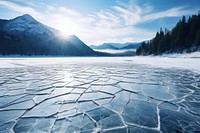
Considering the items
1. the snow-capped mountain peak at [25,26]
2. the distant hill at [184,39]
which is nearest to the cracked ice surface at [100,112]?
the distant hill at [184,39]

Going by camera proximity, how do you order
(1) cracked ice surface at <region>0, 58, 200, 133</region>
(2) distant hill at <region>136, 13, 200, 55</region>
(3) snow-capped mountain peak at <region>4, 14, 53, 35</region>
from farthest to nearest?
(3) snow-capped mountain peak at <region>4, 14, 53, 35</region>, (2) distant hill at <region>136, 13, 200, 55</region>, (1) cracked ice surface at <region>0, 58, 200, 133</region>

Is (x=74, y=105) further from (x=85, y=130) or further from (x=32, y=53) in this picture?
(x=32, y=53)

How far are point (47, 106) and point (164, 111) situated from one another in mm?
2383

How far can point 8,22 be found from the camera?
11744 cm

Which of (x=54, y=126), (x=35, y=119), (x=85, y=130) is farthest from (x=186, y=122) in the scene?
(x=35, y=119)

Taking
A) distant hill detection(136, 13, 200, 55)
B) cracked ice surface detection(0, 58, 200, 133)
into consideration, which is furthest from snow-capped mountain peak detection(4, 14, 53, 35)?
cracked ice surface detection(0, 58, 200, 133)

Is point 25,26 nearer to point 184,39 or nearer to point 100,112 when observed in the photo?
point 184,39

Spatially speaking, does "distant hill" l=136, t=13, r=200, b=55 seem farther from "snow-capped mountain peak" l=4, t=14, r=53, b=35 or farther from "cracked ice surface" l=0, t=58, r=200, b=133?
"snow-capped mountain peak" l=4, t=14, r=53, b=35

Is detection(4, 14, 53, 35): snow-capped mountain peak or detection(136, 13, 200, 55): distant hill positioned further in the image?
detection(4, 14, 53, 35): snow-capped mountain peak

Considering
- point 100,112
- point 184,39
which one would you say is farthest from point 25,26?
point 100,112

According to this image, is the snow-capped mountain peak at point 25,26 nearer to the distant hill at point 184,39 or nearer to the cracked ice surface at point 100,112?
the distant hill at point 184,39

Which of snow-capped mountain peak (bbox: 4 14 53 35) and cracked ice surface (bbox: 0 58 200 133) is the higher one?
snow-capped mountain peak (bbox: 4 14 53 35)

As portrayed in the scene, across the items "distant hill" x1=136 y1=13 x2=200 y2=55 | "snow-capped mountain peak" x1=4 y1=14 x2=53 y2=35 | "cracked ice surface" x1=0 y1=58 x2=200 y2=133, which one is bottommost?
"cracked ice surface" x1=0 y1=58 x2=200 y2=133

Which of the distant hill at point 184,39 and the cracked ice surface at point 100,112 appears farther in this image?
the distant hill at point 184,39
